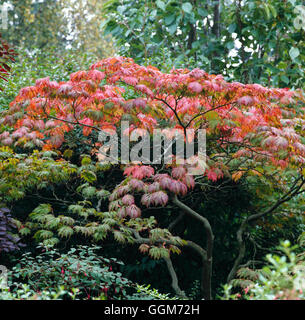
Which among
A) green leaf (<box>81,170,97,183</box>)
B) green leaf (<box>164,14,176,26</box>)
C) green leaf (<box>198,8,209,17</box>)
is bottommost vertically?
green leaf (<box>81,170,97,183</box>)

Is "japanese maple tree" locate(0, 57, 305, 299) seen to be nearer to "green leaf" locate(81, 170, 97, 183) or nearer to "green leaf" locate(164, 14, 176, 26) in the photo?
"green leaf" locate(81, 170, 97, 183)

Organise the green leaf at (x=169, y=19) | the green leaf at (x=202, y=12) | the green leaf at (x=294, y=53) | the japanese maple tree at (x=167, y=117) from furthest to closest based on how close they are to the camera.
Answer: the green leaf at (x=202, y=12)
the green leaf at (x=169, y=19)
the green leaf at (x=294, y=53)
the japanese maple tree at (x=167, y=117)

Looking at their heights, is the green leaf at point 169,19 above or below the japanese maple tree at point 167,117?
above

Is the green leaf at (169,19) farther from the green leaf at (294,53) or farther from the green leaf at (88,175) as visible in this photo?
the green leaf at (88,175)

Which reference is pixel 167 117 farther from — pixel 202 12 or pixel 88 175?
pixel 202 12

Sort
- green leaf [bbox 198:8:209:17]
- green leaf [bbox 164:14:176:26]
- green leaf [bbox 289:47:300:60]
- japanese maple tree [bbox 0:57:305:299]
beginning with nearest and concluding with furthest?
japanese maple tree [bbox 0:57:305:299] < green leaf [bbox 289:47:300:60] < green leaf [bbox 164:14:176:26] < green leaf [bbox 198:8:209:17]

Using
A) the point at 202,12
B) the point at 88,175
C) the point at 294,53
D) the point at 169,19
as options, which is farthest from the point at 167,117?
the point at 202,12

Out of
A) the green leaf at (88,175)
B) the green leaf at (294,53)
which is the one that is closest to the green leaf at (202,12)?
the green leaf at (294,53)

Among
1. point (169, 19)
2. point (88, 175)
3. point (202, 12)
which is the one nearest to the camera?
point (88, 175)

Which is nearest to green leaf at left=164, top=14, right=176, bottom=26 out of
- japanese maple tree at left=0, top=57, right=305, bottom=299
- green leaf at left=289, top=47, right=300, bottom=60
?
green leaf at left=289, top=47, right=300, bottom=60

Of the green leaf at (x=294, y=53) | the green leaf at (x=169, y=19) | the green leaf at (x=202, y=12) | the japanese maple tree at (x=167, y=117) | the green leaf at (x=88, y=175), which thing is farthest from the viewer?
the green leaf at (x=202, y=12)

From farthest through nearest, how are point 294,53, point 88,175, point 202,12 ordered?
point 202,12 → point 294,53 → point 88,175

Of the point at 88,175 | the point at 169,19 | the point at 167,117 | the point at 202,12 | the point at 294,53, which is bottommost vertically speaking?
the point at 88,175

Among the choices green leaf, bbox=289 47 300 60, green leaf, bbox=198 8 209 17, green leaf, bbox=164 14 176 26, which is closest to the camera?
green leaf, bbox=289 47 300 60
